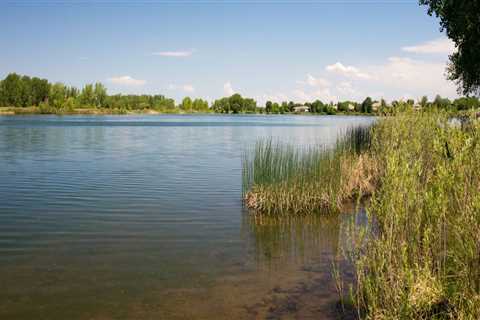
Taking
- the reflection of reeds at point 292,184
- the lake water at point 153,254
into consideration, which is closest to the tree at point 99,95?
the lake water at point 153,254

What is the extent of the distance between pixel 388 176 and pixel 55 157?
2104cm

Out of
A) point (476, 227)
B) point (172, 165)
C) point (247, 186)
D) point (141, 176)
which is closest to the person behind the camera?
point (476, 227)

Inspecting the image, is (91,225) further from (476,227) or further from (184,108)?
(184,108)

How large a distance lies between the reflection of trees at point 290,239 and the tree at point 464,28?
33.4 ft

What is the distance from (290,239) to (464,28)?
12.1 meters

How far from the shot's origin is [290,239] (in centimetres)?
949

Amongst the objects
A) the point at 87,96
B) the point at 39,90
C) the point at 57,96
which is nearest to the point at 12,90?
the point at 39,90

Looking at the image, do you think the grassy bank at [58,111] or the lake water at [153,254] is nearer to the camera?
the lake water at [153,254]

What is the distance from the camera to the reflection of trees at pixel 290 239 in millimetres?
8255

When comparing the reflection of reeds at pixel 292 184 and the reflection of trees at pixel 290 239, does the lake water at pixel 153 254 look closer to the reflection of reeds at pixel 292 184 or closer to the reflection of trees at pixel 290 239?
the reflection of trees at pixel 290 239

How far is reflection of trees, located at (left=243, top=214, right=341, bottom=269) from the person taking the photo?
8.25m

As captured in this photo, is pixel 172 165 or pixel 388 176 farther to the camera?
pixel 172 165

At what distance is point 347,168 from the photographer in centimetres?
1309

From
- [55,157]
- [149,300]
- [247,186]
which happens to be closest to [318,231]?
[247,186]
